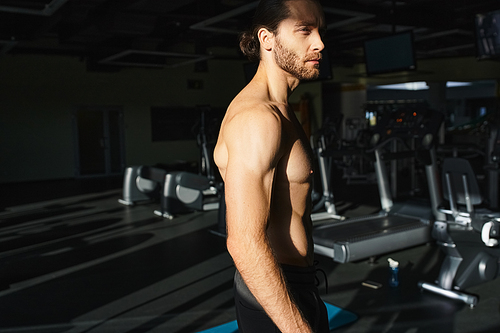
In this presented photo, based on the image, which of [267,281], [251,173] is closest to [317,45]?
[251,173]

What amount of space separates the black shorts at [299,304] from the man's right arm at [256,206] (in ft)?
0.36

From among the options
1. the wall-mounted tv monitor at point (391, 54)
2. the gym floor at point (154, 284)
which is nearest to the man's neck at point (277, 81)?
the gym floor at point (154, 284)

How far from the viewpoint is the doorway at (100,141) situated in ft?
34.6

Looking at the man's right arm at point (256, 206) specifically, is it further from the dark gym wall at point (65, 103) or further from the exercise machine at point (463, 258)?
the dark gym wall at point (65, 103)

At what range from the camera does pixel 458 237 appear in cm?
310

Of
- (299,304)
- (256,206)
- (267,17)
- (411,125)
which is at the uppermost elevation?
(267,17)

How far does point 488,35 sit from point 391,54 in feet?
4.31

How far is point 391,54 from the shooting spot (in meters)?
5.93

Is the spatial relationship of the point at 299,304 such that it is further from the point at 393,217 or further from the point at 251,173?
the point at 393,217

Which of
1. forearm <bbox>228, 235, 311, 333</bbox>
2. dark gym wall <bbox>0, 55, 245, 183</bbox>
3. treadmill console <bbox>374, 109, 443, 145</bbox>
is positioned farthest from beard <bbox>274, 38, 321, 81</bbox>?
dark gym wall <bbox>0, 55, 245, 183</bbox>

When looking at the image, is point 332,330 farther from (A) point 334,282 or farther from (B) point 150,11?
(B) point 150,11

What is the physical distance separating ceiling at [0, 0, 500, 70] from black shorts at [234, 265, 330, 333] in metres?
4.17

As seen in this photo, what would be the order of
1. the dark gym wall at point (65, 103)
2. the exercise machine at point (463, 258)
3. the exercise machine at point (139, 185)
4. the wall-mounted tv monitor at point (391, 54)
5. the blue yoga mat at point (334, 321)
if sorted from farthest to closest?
the dark gym wall at point (65, 103)
the exercise machine at point (139, 185)
the wall-mounted tv monitor at point (391, 54)
the exercise machine at point (463, 258)
the blue yoga mat at point (334, 321)

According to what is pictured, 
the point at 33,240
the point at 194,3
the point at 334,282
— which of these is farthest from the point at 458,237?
the point at 194,3
